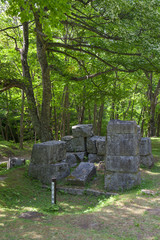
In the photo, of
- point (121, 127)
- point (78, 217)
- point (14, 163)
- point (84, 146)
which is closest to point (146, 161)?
point (84, 146)

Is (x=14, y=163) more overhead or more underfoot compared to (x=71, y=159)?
more underfoot

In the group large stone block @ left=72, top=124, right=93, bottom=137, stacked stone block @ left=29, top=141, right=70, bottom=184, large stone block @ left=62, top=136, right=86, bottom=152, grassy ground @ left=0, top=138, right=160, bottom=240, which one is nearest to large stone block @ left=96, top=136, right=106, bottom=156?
large stone block @ left=72, top=124, right=93, bottom=137

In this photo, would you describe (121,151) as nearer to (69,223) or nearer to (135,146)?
(135,146)

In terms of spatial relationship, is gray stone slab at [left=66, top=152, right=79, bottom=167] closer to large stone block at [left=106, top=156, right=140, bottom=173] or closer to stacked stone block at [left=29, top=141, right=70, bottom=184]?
stacked stone block at [left=29, top=141, right=70, bottom=184]

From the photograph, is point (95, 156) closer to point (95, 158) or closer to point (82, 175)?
point (95, 158)

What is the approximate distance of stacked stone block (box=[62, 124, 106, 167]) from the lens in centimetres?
1264

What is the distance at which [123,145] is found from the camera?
333 inches

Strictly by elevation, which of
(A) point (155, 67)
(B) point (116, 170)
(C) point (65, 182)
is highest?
(A) point (155, 67)

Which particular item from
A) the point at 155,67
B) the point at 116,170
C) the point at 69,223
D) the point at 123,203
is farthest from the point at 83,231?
the point at 155,67

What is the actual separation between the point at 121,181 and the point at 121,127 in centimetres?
193

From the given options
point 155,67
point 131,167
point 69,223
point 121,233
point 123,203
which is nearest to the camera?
point 121,233

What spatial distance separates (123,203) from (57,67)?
922cm

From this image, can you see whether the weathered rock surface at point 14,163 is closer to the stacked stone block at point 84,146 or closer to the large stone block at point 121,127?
the stacked stone block at point 84,146

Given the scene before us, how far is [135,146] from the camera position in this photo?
850 cm
